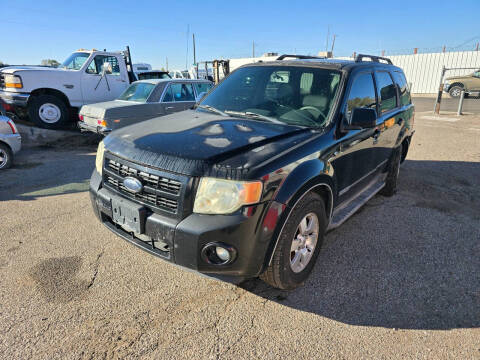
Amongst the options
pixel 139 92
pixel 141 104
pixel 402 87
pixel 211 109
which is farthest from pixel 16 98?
pixel 402 87

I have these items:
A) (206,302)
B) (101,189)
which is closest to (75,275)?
(101,189)

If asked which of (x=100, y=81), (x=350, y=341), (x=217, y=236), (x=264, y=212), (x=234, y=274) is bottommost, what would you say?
(x=350, y=341)

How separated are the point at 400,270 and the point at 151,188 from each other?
7.80 ft

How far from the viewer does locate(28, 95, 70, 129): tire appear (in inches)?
338

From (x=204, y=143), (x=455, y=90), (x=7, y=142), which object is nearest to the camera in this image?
(x=204, y=143)

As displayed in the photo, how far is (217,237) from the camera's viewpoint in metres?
2.08

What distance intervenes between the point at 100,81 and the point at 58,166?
4.03 m

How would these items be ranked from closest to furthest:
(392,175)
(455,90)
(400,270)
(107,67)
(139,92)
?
1. (400,270)
2. (392,175)
3. (139,92)
4. (107,67)
5. (455,90)

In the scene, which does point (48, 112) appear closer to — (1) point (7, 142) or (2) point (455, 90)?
(1) point (7, 142)

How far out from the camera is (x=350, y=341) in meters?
2.22

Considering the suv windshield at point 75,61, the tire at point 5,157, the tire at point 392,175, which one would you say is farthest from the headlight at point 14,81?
the tire at point 392,175

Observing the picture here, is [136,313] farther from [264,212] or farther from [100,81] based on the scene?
[100,81]

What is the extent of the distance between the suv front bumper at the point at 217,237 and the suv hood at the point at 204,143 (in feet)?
0.96

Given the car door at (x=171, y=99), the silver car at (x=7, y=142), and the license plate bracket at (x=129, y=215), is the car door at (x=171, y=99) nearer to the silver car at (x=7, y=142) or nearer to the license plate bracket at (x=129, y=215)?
the silver car at (x=7, y=142)
